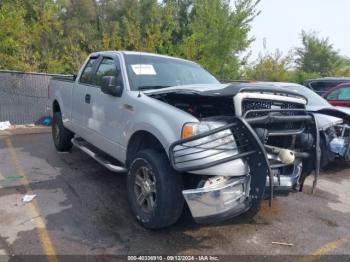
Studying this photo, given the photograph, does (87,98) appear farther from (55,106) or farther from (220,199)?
(220,199)

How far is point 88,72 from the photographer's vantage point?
543 cm

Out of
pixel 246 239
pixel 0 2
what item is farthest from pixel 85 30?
pixel 246 239

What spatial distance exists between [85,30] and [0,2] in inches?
507

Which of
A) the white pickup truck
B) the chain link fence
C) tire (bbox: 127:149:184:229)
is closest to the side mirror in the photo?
the white pickup truck

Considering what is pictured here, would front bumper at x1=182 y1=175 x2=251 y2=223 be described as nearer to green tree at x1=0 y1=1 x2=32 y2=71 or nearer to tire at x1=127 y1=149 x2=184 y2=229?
tire at x1=127 y1=149 x2=184 y2=229

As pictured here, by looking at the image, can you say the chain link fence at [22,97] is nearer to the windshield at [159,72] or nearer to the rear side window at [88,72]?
the rear side window at [88,72]

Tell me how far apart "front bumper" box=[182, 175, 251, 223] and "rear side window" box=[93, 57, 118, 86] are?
239cm

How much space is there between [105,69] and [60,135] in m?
2.33

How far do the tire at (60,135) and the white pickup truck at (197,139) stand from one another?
1989 mm

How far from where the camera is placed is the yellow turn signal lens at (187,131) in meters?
3.03

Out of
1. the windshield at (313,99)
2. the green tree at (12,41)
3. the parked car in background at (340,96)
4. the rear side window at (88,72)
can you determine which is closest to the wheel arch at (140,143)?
the rear side window at (88,72)

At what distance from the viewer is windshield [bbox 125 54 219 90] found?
428cm

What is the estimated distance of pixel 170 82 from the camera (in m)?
4.48

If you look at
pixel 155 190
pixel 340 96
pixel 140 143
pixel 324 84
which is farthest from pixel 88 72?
pixel 324 84
